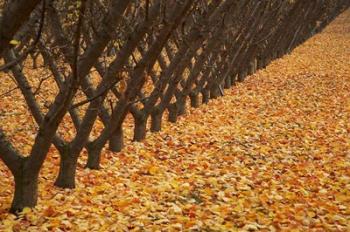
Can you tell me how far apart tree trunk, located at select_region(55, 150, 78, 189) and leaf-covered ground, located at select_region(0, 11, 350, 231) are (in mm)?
153

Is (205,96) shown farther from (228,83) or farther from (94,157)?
(94,157)

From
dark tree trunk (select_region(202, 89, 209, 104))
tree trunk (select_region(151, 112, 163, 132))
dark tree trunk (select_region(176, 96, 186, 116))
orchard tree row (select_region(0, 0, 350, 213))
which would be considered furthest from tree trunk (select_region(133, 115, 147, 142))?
dark tree trunk (select_region(202, 89, 209, 104))

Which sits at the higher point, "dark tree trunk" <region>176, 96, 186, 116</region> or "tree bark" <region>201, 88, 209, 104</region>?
"tree bark" <region>201, 88, 209, 104</region>

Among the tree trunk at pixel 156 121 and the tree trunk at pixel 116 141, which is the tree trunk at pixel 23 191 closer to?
the tree trunk at pixel 116 141

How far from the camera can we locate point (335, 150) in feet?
34.7

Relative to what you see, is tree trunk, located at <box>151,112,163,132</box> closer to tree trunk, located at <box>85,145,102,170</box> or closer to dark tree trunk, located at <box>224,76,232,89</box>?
tree trunk, located at <box>85,145,102,170</box>

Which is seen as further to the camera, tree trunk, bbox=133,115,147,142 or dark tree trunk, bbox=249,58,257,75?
dark tree trunk, bbox=249,58,257,75

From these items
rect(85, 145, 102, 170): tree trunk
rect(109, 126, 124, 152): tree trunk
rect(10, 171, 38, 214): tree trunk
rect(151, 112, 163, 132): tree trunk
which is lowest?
rect(10, 171, 38, 214): tree trunk

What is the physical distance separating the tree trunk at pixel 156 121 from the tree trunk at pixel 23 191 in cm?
561

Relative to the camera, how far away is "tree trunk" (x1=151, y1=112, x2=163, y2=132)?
38.8 ft

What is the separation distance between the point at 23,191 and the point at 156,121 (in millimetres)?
5823

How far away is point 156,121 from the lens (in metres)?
11.9

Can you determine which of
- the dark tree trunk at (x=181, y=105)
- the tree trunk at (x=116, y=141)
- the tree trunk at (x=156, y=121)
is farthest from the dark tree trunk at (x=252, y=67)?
the tree trunk at (x=116, y=141)

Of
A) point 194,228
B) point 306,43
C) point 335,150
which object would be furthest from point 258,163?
point 306,43
